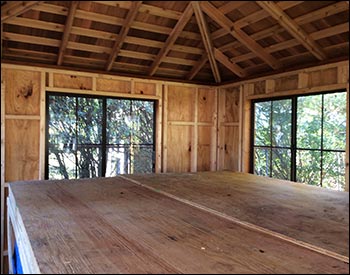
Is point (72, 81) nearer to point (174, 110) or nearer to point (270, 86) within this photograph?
point (174, 110)

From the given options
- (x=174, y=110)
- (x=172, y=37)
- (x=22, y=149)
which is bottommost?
(x=22, y=149)

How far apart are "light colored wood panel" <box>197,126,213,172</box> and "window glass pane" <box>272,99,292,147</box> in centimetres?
144

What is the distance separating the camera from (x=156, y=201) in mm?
1674

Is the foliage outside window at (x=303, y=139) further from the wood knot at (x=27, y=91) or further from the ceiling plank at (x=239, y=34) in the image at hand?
the wood knot at (x=27, y=91)

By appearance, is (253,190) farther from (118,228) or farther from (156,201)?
(118,228)

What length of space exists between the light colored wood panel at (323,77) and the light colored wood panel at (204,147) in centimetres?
223

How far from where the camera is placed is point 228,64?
5.16 meters

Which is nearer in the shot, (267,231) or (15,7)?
(267,231)

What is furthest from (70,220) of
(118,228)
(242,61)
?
(242,61)

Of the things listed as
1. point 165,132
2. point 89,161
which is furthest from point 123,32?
point 89,161

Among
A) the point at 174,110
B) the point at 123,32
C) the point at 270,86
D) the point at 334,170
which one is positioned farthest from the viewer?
the point at 174,110

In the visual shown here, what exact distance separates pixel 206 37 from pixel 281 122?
5.57 feet

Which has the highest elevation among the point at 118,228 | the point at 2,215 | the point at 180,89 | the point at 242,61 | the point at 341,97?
the point at 242,61

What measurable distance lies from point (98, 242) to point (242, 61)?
4.53 meters
